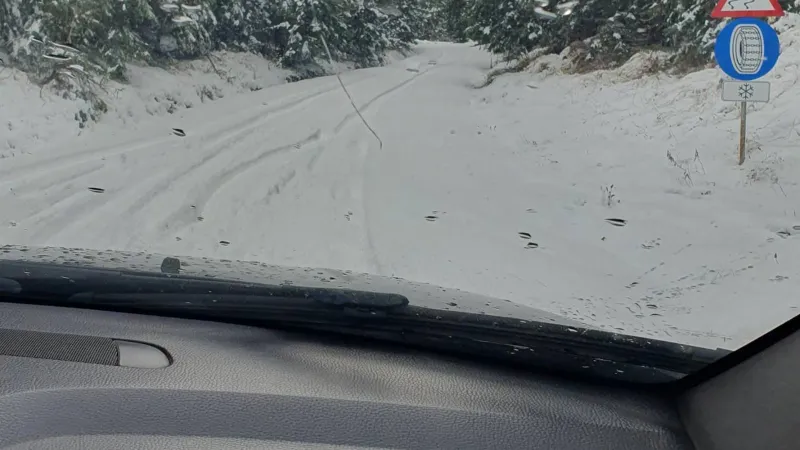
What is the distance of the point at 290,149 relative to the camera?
35.0 ft

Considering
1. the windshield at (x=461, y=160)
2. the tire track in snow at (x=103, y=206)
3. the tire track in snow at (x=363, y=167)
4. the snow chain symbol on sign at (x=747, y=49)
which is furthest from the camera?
the snow chain symbol on sign at (x=747, y=49)

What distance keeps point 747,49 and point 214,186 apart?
552 centimetres

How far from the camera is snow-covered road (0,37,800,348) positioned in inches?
205

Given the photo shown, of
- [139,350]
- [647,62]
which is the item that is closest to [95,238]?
[139,350]

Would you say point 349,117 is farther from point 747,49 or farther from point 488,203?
point 747,49

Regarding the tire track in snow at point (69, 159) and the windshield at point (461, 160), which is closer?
the windshield at point (461, 160)

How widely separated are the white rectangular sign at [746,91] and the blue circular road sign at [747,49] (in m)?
0.10

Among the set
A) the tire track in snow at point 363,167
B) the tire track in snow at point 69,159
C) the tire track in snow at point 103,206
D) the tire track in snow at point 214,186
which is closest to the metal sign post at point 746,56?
the tire track in snow at point 363,167

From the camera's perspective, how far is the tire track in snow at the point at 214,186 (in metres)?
6.67

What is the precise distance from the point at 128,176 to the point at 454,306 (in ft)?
22.5

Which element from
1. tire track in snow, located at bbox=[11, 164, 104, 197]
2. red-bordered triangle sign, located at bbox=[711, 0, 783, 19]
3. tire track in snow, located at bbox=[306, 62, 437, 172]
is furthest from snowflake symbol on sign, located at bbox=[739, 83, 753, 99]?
tire track in snow, located at bbox=[11, 164, 104, 197]

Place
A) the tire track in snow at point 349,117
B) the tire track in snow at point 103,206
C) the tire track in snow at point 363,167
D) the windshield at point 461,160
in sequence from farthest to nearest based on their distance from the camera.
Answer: the tire track in snow at point 349,117
the tire track in snow at point 103,206
the tire track in snow at point 363,167
the windshield at point 461,160

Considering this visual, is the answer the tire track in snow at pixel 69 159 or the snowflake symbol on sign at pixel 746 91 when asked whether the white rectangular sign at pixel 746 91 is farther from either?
the tire track in snow at pixel 69 159

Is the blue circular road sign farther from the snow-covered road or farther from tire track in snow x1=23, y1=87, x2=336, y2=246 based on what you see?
tire track in snow x1=23, y1=87, x2=336, y2=246
